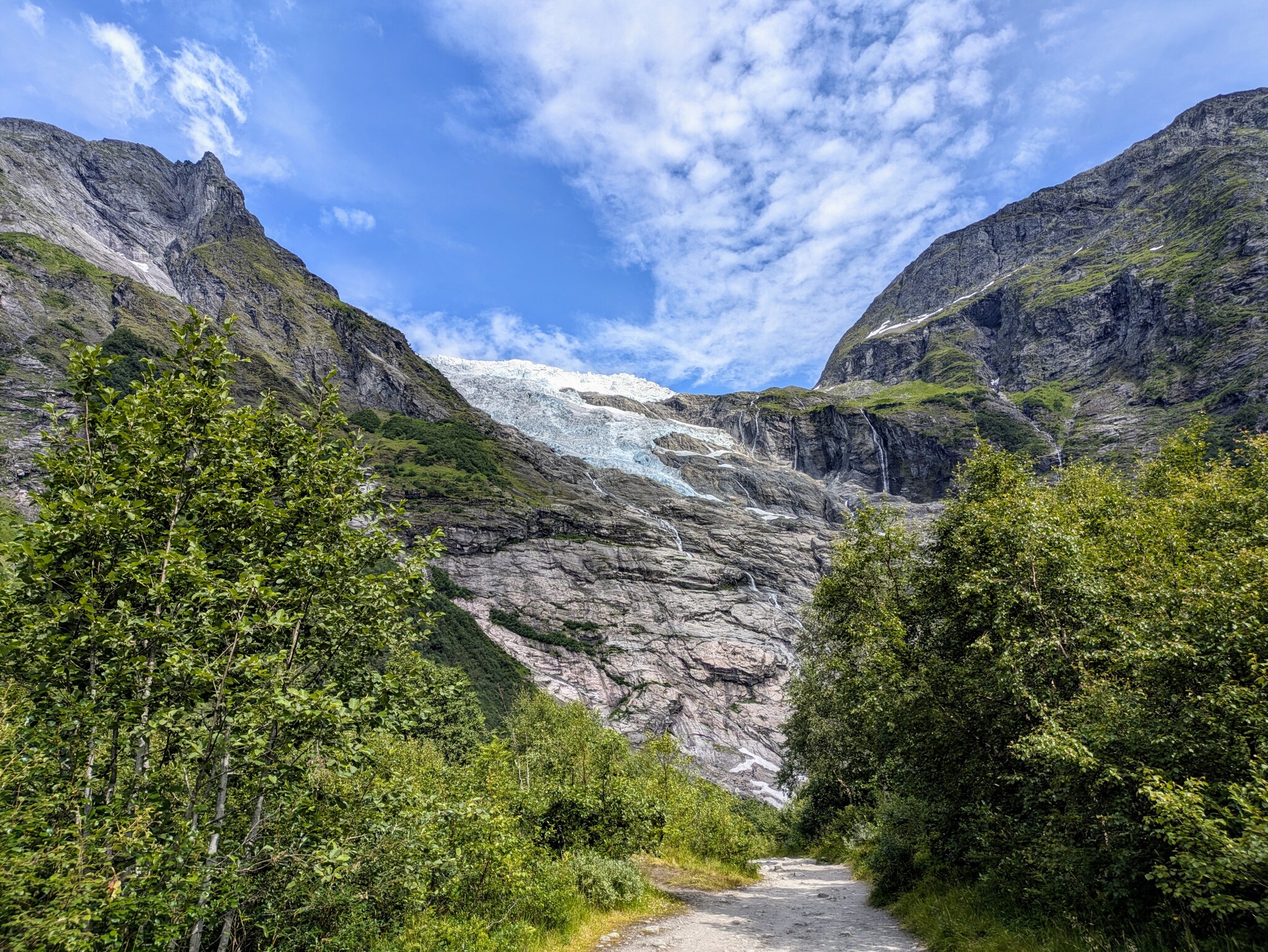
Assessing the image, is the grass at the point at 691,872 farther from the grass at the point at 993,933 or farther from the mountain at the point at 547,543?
the mountain at the point at 547,543

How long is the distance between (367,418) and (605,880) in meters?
192

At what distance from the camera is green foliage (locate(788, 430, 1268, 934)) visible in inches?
302

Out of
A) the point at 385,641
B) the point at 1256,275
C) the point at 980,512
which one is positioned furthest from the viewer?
the point at 1256,275

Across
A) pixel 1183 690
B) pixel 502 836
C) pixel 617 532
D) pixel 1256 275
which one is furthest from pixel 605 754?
pixel 1256 275

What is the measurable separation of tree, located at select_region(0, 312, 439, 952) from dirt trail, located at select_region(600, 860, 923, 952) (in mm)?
8595

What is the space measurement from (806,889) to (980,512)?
16770 mm

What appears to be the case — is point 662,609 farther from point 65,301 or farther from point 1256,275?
point 1256,275

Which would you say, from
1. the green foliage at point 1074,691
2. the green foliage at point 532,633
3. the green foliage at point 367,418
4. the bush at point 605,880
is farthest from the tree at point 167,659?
the green foliage at point 367,418

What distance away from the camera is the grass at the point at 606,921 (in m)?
10.9

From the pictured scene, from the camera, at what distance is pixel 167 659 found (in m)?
5.90

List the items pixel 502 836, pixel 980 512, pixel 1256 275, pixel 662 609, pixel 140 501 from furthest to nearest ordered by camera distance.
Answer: pixel 1256 275 < pixel 662 609 < pixel 980 512 < pixel 502 836 < pixel 140 501

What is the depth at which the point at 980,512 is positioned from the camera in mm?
13664

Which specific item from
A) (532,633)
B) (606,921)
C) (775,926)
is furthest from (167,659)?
(532,633)

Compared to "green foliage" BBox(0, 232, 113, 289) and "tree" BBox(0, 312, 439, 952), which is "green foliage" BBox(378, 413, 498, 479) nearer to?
"green foliage" BBox(0, 232, 113, 289)
